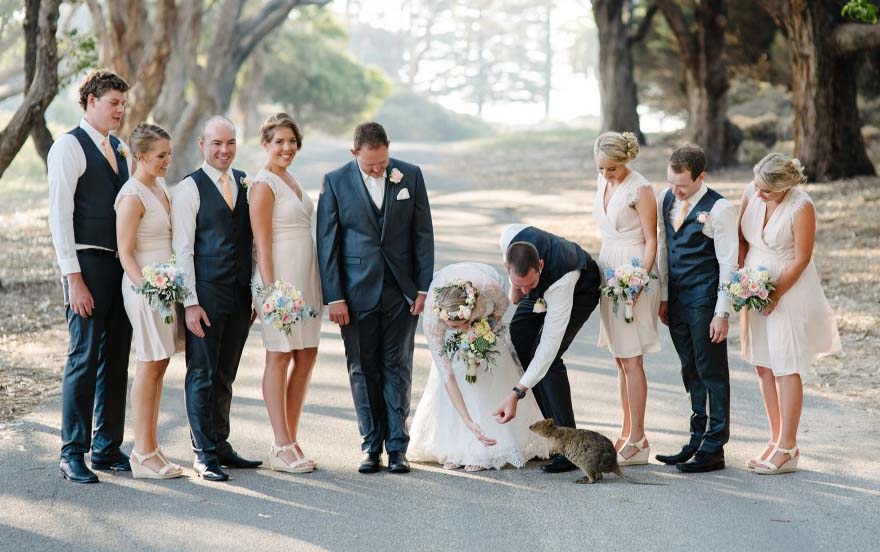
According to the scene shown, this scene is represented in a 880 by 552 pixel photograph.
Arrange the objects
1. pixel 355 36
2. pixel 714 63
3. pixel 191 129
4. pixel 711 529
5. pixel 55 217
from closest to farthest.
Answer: pixel 711 529
pixel 55 217
pixel 191 129
pixel 714 63
pixel 355 36

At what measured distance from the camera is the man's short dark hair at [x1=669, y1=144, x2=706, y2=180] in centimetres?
707

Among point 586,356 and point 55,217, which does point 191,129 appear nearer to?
point 586,356

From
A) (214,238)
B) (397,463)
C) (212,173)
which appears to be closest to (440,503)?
(397,463)

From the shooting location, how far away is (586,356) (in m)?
11.1

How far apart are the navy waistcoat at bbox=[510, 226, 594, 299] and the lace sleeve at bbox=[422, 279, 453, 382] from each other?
0.61m

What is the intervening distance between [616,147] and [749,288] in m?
1.20

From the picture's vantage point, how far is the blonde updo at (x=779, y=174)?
22.8 ft

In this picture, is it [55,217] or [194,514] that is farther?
[55,217]

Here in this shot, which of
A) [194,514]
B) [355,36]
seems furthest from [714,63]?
[355,36]

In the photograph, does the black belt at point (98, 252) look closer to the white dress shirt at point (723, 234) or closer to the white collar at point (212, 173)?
the white collar at point (212, 173)

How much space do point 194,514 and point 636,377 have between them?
9.63ft

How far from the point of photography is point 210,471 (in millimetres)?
6934

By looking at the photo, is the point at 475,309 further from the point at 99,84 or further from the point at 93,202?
the point at 99,84

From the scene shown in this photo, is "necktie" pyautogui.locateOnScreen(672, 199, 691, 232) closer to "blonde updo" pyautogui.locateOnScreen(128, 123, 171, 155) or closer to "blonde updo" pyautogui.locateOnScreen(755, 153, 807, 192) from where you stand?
"blonde updo" pyautogui.locateOnScreen(755, 153, 807, 192)
